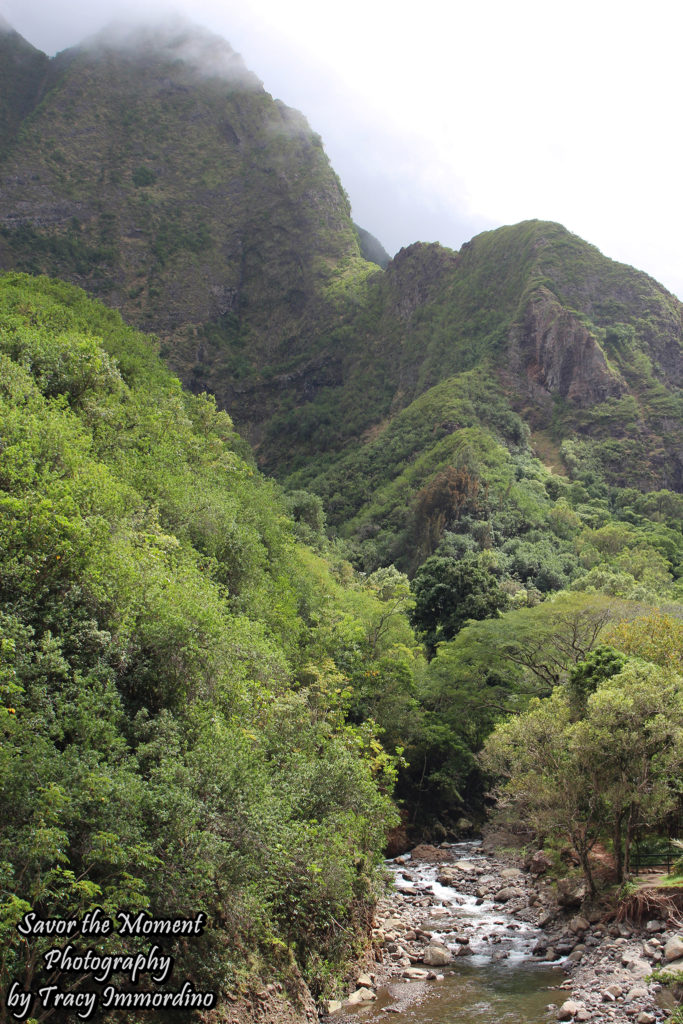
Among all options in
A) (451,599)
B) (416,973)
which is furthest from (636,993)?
(451,599)

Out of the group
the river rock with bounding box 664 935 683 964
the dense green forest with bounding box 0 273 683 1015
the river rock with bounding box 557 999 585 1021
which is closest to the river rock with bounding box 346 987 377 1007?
the dense green forest with bounding box 0 273 683 1015

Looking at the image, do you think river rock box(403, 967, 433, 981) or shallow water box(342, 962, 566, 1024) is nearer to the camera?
shallow water box(342, 962, 566, 1024)

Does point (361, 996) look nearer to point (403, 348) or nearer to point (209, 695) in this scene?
point (209, 695)

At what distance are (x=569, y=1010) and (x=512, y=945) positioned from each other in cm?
660

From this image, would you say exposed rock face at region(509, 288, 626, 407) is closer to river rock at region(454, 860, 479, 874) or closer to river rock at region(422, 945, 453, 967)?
river rock at region(454, 860, 479, 874)

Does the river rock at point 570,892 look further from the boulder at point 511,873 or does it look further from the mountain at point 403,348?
the mountain at point 403,348

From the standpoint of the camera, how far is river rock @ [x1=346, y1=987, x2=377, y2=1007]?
63.9 ft

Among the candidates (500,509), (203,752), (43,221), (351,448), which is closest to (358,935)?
(203,752)

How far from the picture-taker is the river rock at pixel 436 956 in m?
23.0

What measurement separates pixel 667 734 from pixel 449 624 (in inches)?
1354

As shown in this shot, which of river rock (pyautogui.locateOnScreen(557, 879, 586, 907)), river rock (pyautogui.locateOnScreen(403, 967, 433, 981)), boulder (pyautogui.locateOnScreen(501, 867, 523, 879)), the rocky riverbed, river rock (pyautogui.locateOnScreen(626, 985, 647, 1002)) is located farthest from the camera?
boulder (pyautogui.locateOnScreen(501, 867, 523, 879))

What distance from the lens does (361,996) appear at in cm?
1977

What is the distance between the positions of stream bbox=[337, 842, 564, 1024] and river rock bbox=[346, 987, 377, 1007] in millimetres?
223

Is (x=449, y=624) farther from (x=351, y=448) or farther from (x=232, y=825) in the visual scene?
(x=351, y=448)
